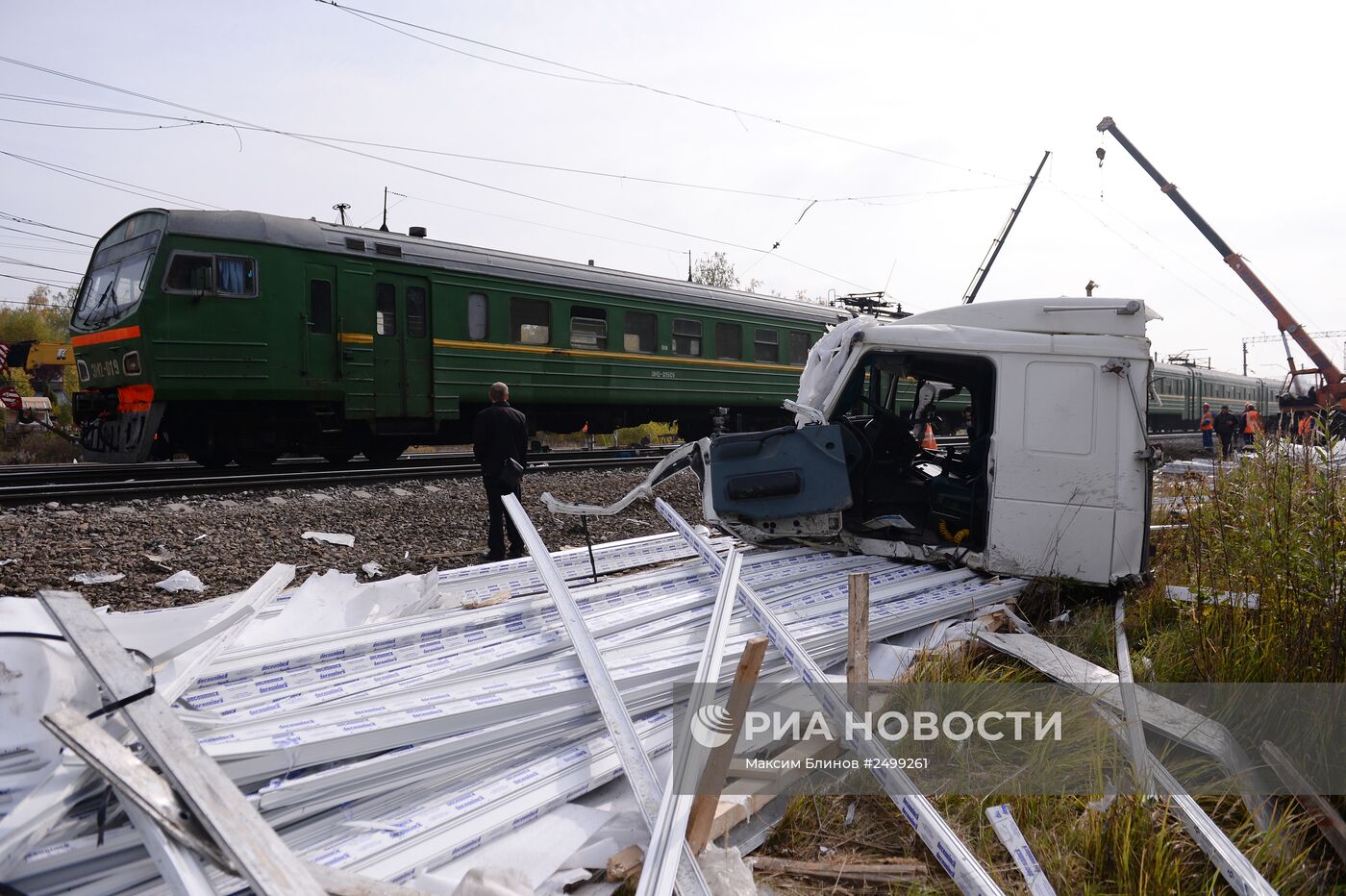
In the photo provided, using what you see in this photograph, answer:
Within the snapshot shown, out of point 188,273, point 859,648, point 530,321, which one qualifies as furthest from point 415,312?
point 859,648

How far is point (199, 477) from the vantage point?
10117 mm

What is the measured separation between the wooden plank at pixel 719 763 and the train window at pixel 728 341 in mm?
13864

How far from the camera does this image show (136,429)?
389 inches

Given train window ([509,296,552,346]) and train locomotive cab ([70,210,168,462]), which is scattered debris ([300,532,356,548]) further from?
train window ([509,296,552,346])

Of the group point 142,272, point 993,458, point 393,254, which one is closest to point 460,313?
point 393,254

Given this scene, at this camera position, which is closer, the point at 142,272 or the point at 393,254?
the point at 142,272

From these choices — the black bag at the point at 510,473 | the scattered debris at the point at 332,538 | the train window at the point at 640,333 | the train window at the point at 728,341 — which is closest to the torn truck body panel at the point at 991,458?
the black bag at the point at 510,473

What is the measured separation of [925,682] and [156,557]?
19.6 ft

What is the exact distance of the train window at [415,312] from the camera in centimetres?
1184

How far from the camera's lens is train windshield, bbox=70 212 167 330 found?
33.2 ft

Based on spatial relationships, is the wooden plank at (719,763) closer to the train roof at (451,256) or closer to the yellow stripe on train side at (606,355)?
the train roof at (451,256)

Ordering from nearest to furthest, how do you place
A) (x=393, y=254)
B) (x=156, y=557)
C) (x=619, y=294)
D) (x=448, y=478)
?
(x=156, y=557) → (x=448, y=478) → (x=393, y=254) → (x=619, y=294)

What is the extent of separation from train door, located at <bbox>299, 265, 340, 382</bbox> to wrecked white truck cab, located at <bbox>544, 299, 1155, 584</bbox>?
682 cm

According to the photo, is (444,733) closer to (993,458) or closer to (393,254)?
(993,458)
